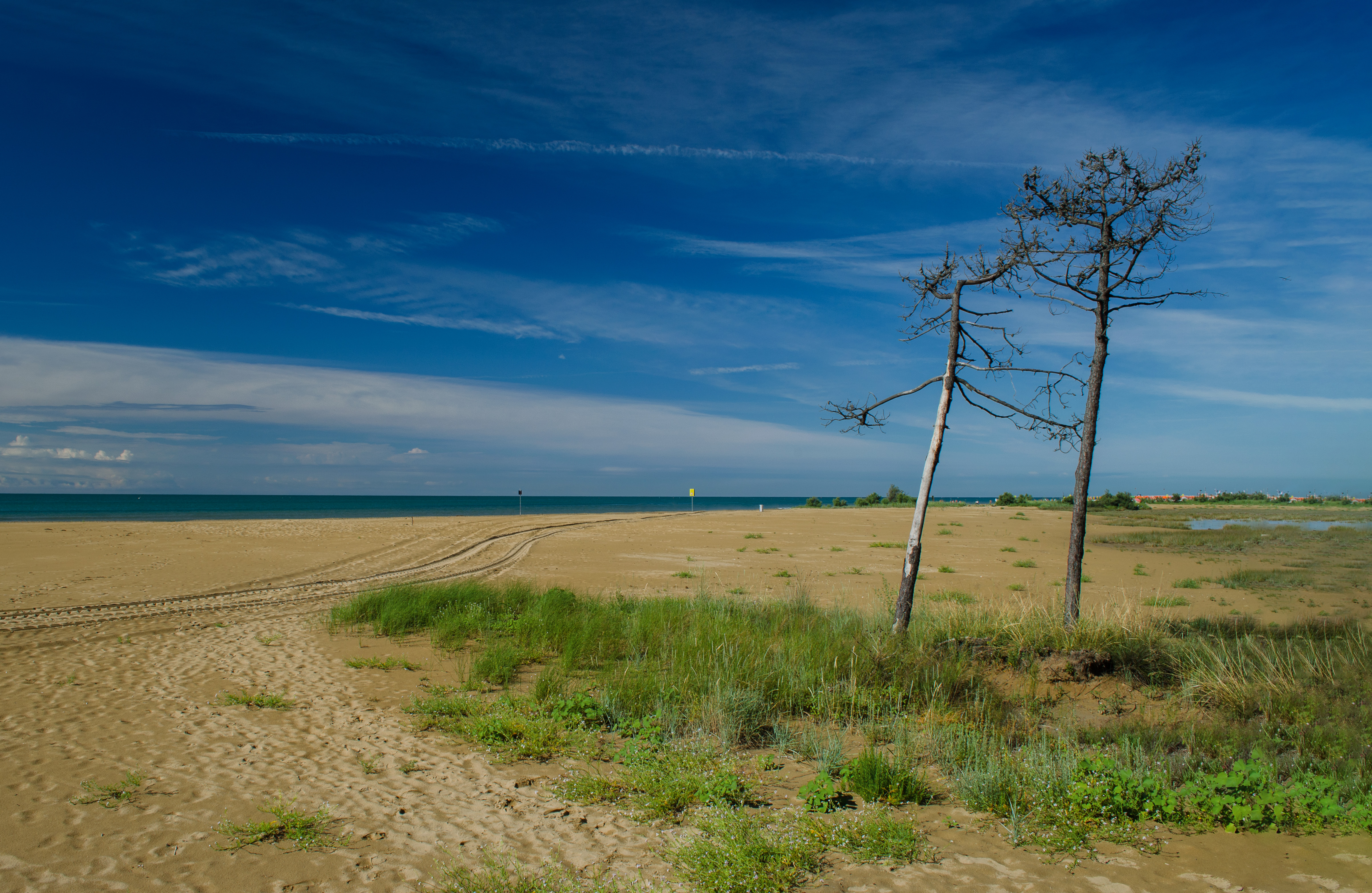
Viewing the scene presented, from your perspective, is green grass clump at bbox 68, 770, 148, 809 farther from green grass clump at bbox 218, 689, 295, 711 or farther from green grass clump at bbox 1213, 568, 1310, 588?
green grass clump at bbox 1213, 568, 1310, 588

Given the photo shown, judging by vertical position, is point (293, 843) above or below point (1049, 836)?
below

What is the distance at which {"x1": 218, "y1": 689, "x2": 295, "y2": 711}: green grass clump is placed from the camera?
8.41 meters

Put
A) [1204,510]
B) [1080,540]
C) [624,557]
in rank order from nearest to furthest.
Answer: [1080,540] → [624,557] → [1204,510]

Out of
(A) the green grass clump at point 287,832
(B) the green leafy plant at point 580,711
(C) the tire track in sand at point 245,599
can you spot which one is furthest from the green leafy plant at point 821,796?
(C) the tire track in sand at point 245,599

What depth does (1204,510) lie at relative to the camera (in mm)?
70625

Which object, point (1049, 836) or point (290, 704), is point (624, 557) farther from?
point (1049, 836)

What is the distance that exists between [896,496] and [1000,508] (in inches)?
640

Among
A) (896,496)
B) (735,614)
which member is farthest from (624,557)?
(896,496)

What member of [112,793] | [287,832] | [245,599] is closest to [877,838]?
[287,832]

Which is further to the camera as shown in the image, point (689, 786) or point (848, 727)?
point (848, 727)

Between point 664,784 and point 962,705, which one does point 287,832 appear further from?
point 962,705

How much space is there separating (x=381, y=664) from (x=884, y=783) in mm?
7966

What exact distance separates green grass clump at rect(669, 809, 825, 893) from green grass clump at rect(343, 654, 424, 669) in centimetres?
683

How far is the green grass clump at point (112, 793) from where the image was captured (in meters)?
5.70
